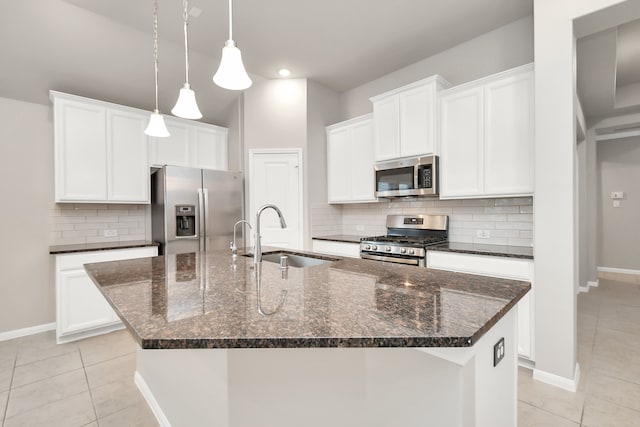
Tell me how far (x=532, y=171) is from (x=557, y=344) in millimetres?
1278

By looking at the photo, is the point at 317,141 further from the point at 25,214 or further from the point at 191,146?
the point at 25,214

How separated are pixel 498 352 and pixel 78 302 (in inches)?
140

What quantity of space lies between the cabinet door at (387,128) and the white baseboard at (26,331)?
4010mm

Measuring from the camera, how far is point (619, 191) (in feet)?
17.7

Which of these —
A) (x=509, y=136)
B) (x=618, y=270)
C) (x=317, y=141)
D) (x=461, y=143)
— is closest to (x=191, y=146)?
(x=317, y=141)

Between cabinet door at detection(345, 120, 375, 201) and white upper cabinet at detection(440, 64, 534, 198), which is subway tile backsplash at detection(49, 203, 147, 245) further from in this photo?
white upper cabinet at detection(440, 64, 534, 198)

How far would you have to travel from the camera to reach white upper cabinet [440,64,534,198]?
2.50m

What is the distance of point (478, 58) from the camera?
10.2 feet

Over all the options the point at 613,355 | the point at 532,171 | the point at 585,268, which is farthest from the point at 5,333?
the point at 585,268

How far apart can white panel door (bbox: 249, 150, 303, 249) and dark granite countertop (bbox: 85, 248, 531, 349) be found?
228 cm

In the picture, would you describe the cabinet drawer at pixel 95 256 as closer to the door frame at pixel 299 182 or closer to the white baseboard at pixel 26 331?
the white baseboard at pixel 26 331

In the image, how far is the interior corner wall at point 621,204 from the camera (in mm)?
5258

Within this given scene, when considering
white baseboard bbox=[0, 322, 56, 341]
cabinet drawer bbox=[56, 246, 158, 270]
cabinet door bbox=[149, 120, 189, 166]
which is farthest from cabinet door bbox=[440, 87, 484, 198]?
white baseboard bbox=[0, 322, 56, 341]

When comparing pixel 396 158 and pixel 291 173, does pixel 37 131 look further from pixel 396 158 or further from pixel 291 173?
pixel 396 158
